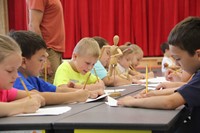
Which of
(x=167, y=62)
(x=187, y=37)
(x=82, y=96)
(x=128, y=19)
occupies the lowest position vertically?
(x=167, y=62)

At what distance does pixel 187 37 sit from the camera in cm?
145

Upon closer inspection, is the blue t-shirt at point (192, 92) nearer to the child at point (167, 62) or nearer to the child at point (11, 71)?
the child at point (11, 71)

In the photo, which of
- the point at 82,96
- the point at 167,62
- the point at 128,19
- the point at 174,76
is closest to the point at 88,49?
the point at 82,96

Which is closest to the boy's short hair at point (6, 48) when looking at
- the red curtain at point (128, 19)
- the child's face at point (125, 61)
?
the child's face at point (125, 61)

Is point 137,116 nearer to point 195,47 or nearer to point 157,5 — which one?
point 195,47

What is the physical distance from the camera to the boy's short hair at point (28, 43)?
1739 mm

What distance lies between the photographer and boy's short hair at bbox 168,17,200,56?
1.44 meters

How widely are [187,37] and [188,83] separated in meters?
0.21

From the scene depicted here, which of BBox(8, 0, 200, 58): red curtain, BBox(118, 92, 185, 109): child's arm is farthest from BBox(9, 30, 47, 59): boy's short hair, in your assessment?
BBox(8, 0, 200, 58): red curtain

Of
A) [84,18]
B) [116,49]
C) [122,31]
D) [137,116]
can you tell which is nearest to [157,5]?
[122,31]

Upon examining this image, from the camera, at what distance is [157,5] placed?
5684 mm

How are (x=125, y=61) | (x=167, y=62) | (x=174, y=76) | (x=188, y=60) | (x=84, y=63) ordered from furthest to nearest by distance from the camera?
(x=167, y=62) → (x=125, y=61) → (x=174, y=76) → (x=84, y=63) → (x=188, y=60)

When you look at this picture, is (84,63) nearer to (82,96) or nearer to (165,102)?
(82,96)

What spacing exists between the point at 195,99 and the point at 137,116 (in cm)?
29
